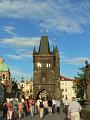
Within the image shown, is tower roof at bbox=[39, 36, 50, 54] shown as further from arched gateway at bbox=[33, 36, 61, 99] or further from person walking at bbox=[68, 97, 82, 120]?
person walking at bbox=[68, 97, 82, 120]

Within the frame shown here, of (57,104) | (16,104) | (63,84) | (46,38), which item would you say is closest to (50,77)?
(46,38)

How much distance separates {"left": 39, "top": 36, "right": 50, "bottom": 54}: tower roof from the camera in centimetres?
13950

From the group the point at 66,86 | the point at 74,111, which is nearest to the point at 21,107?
the point at 74,111

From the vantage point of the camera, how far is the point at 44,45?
142 metres

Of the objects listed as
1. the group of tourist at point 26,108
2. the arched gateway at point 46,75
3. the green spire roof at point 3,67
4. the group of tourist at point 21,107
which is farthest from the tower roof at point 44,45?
the group of tourist at point 21,107

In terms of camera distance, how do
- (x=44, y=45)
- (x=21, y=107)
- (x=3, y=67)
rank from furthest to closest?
1. (x=3, y=67)
2. (x=44, y=45)
3. (x=21, y=107)

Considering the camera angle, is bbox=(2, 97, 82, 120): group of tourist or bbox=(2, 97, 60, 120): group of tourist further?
bbox=(2, 97, 60, 120): group of tourist

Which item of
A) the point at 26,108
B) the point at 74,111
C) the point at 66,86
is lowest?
the point at 74,111

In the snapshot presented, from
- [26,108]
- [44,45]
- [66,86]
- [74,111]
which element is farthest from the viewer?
[66,86]

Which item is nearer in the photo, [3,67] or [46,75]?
[46,75]

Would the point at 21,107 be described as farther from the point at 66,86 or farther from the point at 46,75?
the point at 66,86

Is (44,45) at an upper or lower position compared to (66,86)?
upper

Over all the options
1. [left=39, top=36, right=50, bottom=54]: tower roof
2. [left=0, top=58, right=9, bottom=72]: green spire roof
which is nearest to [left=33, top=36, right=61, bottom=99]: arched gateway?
[left=39, top=36, right=50, bottom=54]: tower roof

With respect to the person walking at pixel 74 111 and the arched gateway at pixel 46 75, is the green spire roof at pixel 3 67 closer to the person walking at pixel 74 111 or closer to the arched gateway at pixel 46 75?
the arched gateway at pixel 46 75
